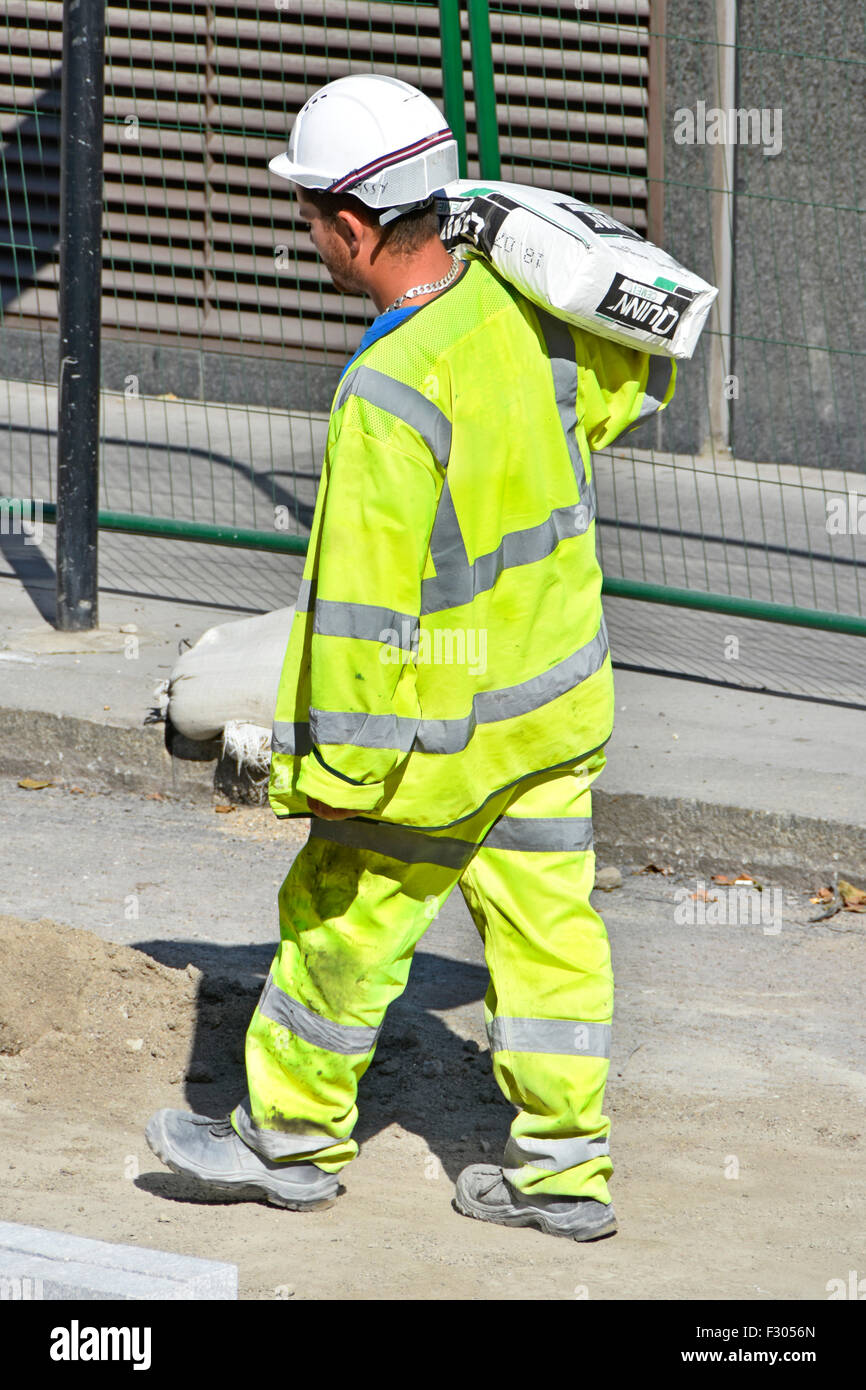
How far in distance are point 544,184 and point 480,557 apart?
251 inches

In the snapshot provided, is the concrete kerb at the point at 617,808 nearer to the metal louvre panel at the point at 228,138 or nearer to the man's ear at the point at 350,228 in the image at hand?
the man's ear at the point at 350,228

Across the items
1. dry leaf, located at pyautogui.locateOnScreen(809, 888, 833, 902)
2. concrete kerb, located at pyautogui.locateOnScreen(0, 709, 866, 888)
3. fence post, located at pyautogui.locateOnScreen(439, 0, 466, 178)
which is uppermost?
fence post, located at pyautogui.locateOnScreen(439, 0, 466, 178)

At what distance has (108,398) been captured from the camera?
1096 centimetres

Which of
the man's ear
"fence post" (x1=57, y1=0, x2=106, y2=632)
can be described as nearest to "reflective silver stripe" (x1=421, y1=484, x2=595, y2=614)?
the man's ear

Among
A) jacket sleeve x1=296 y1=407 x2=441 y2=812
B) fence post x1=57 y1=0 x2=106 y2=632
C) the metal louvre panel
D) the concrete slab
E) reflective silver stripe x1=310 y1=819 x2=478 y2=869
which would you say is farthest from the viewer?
the metal louvre panel

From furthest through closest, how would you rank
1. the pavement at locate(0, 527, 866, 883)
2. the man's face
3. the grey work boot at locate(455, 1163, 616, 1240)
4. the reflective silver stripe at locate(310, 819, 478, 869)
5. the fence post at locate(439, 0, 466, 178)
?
1. the fence post at locate(439, 0, 466, 178)
2. the pavement at locate(0, 527, 866, 883)
3. the grey work boot at locate(455, 1163, 616, 1240)
4. the reflective silver stripe at locate(310, 819, 478, 869)
5. the man's face

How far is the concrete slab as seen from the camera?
7.95 ft

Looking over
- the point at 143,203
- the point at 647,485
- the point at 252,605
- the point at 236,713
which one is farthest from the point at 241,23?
the point at 236,713

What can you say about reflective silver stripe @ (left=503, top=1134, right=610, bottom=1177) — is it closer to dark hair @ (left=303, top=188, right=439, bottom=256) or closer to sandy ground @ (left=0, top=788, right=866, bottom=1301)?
sandy ground @ (left=0, top=788, right=866, bottom=1301)

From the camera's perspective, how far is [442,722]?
3035 mm

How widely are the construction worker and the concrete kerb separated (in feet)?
6.04

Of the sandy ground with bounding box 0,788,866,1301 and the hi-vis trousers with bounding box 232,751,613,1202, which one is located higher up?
the hi-vis trousers with bounding box 232,751,613,1202
